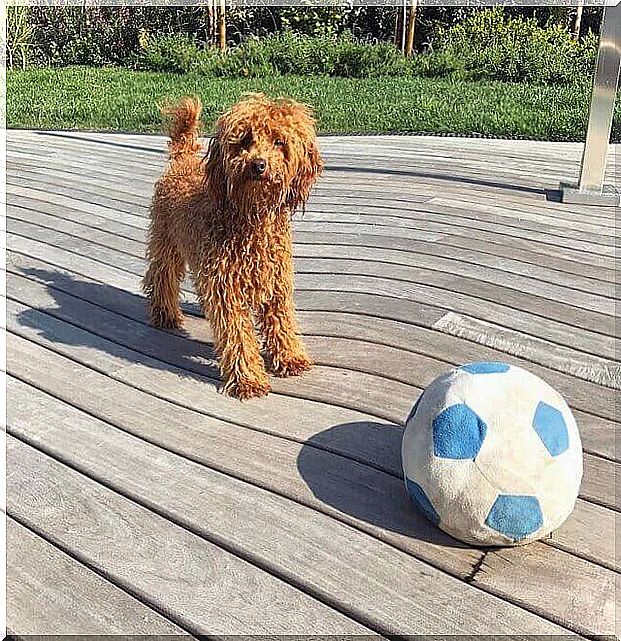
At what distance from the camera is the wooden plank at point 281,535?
5.53 feet

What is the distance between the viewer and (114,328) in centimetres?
324

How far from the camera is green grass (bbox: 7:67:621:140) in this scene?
795 cm

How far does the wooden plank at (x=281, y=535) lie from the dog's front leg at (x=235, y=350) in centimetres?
43

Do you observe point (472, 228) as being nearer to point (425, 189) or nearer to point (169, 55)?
point (425, 189)

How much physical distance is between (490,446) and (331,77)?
1101 cm

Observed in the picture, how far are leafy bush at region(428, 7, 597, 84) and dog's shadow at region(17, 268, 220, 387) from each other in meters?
9.46

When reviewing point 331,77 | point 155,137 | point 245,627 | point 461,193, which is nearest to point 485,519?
point 245,627

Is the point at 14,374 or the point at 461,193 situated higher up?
the point at 461,193

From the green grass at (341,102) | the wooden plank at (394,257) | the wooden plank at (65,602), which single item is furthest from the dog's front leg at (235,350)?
the green grass at (341,102)

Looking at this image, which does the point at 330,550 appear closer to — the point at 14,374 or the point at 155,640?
the point at 155,640

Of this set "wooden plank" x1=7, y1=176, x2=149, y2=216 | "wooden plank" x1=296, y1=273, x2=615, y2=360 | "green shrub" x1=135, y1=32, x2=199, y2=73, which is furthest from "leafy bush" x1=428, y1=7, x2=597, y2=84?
"wooden plank" x1=296, y1=273, x2=615, y2=360

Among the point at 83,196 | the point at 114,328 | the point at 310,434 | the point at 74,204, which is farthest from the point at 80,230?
the point at 310,434

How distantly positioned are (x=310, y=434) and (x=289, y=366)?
444 mm

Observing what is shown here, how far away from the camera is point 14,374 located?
9.18 ft
